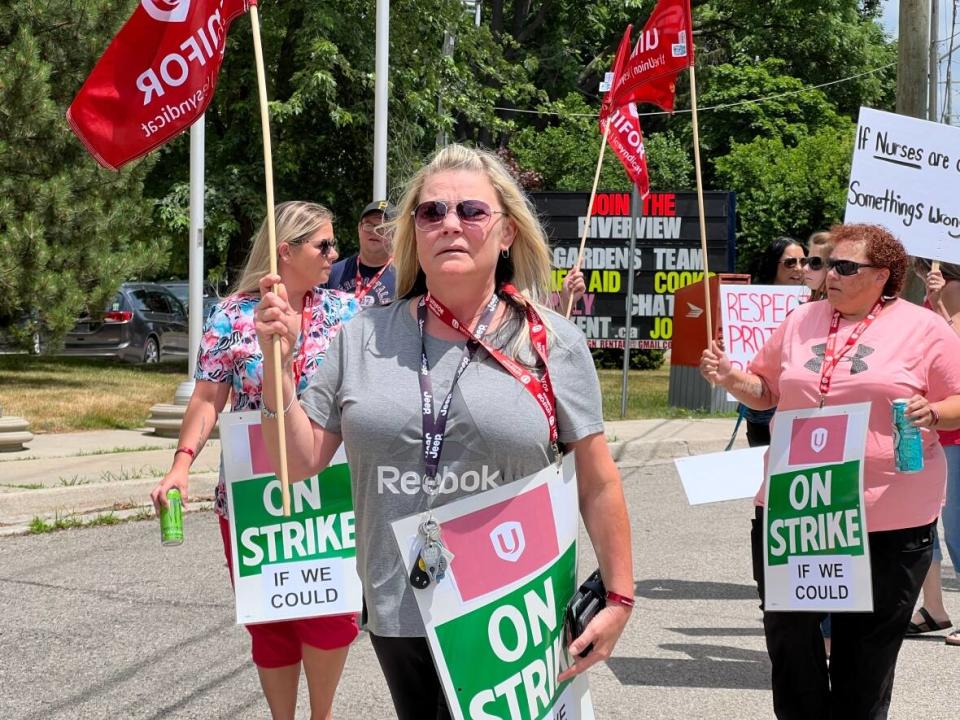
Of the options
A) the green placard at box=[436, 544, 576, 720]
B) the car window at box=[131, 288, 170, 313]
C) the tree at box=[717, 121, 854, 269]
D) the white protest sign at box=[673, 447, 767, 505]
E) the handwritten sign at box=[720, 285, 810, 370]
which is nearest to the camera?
the green placard at box=[436, 544, 576, 720]

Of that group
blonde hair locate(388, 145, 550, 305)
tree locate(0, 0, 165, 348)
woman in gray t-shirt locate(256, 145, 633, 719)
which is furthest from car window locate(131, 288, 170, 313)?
woman in gray t-shirt locate(256, 145, 633, 719)

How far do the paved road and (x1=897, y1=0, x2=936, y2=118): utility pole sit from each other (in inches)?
248

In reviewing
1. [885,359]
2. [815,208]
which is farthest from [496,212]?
[815,208]

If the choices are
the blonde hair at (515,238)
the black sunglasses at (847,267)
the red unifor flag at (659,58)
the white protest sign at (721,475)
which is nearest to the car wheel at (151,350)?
the red unifor flag at (659,58)

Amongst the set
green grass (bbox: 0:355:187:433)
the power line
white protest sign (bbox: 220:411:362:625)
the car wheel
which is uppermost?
the power line

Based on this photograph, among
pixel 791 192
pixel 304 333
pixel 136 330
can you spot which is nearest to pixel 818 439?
pixel 304 333

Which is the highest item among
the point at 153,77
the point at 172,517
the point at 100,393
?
the point at 153,77

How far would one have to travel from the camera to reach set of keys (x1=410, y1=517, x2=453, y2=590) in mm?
2830

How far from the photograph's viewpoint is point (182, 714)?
5125 millimetres

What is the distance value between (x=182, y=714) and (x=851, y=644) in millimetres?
2488

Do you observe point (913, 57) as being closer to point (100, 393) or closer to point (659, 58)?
point (659, 58)

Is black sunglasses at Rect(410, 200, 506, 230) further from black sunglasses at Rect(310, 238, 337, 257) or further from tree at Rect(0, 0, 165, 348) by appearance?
tree at Rect(0, 0, 165, 348)

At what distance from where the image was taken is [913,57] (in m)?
13.0

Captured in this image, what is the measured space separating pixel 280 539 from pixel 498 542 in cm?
176
